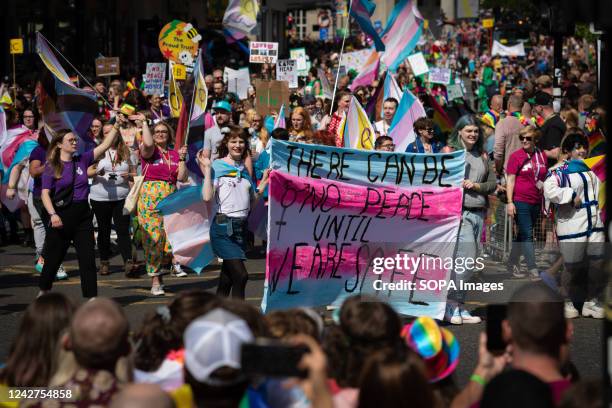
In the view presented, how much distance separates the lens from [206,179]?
360 inches

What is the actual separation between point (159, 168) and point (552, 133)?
16.8 ft

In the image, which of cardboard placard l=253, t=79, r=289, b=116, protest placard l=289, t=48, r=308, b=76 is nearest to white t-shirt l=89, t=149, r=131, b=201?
cardboard placard l=253, t=79, r=289, b=116

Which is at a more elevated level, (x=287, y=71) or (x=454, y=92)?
(x=287, y=71)

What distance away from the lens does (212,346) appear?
3.84 m

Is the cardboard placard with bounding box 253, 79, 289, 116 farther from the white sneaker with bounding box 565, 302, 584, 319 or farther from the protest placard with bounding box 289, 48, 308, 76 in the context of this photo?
the protest placard with bounding box 289, 48, 308, 76

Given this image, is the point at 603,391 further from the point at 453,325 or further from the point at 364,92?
the point at 364,92

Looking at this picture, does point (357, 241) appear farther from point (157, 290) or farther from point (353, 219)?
point (157, 290)

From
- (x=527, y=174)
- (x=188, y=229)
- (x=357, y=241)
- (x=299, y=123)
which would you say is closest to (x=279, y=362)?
(x=357, y=241)

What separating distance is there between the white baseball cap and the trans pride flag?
693 centimetres

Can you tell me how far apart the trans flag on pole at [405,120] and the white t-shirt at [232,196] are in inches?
107

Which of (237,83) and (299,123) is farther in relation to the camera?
(237,83)

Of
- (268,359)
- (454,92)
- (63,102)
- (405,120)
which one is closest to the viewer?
(268,359)

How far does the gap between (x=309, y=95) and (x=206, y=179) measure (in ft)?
44.7

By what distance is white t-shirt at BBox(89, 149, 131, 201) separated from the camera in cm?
1190
